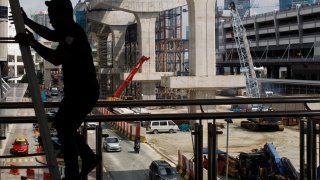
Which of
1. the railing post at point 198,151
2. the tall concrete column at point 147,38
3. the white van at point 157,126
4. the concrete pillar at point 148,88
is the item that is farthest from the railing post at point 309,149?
the concrete pillar at point 148,88

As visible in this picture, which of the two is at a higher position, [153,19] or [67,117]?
[153,19]

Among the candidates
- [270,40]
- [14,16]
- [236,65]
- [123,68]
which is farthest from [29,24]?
[236,65]

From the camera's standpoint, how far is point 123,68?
5400cm

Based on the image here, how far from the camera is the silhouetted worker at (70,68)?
262cm

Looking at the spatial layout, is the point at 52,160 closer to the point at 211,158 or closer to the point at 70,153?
the point at 70,153

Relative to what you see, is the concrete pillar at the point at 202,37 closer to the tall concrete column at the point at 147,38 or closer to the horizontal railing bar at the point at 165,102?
the tall concrete column at the point at 147,38

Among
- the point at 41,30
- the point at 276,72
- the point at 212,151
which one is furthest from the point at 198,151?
the point at 276,72

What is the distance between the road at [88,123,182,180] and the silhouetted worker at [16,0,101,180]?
106cm

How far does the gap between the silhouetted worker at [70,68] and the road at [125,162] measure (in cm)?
106

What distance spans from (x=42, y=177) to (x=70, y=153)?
1007 mm

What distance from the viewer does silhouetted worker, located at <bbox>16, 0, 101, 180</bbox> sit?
2.62 meters

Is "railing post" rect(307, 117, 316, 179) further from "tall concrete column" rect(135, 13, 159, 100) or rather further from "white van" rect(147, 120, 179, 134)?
"tall concrete column" rect(135, 13, 159, 100)

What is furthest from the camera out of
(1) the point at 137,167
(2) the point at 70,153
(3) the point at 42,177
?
(1) the point at 137,167

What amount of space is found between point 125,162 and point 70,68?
2877 millimetres
